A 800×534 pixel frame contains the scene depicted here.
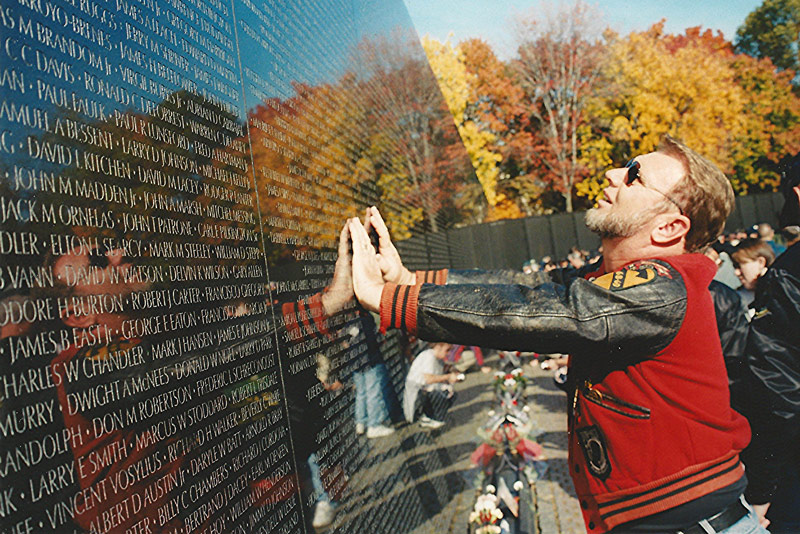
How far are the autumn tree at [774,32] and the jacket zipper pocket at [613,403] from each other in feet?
152

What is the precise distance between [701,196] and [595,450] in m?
0.96

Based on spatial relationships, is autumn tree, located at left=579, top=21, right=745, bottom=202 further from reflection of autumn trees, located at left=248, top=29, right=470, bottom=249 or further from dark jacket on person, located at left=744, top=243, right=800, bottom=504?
dark jacket on person, located at left=744, top=243, right=800, bottom=504

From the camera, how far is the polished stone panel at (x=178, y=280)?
1.02m

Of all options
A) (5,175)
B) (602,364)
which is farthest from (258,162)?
(602,364)

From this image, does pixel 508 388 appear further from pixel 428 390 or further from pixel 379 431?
pixel 379 431

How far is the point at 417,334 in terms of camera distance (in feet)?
5.83

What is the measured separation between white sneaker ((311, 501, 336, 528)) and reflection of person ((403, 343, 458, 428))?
1193 millimetres

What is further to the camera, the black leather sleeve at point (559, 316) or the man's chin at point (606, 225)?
the man's chin at point (606, 225)

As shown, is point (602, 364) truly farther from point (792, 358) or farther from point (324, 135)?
point (324, 135)

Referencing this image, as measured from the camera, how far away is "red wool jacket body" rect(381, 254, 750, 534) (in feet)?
5.70

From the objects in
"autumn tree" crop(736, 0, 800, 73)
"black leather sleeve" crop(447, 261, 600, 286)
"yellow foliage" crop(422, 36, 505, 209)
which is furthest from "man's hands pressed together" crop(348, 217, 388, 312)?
"autumn tree" crop(736, 0, 800, 73)

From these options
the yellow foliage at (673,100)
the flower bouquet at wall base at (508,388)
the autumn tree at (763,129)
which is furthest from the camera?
the autumn tree at (763,129)

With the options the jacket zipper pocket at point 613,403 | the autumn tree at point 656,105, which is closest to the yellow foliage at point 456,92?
the autumn tree at point 656,105

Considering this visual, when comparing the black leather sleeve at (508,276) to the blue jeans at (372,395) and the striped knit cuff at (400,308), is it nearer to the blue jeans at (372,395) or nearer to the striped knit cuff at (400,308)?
the blue jeans at (372,395)
